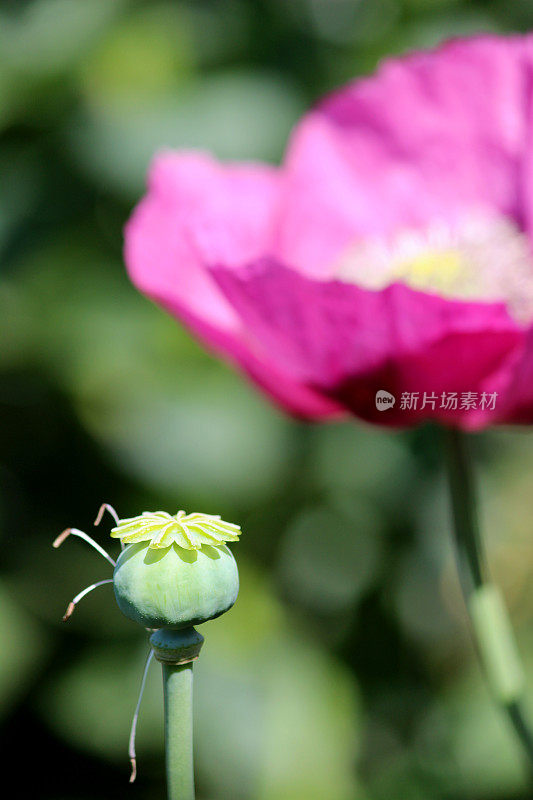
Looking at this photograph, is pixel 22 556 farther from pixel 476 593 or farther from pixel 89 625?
pixel 476 593

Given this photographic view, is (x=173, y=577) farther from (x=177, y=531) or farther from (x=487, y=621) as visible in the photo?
(x=487, y=621)

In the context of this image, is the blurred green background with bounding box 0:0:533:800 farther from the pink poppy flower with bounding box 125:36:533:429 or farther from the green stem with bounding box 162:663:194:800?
the green stem with bounding box 162:663:194:800

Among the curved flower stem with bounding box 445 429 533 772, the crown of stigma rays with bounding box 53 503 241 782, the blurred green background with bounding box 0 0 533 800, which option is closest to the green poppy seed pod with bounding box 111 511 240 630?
the crown of stigma rays with bounding box 53 503 241 782

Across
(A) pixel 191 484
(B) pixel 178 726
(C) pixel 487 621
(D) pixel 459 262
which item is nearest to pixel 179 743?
(B) pixel 178 726

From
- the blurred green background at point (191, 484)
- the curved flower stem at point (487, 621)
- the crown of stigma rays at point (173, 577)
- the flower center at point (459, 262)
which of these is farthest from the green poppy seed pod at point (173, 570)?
the blurred green background at point (191, 484)

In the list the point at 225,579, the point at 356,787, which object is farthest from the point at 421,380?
the point at 356,787
